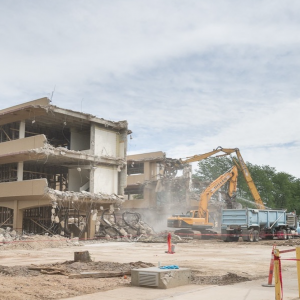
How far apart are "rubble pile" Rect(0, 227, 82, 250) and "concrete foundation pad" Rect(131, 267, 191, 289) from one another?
1773cm

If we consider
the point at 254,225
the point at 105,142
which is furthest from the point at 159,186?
the point at 254,225

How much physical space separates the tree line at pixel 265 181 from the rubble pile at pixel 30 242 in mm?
49049

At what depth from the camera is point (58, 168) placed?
4306 cm

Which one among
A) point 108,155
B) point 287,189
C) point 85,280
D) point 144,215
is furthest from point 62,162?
point 287,189

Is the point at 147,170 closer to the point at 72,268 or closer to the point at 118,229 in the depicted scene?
the point at 118,229

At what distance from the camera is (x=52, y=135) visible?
43.9 meters

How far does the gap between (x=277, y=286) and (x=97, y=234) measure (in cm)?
3124

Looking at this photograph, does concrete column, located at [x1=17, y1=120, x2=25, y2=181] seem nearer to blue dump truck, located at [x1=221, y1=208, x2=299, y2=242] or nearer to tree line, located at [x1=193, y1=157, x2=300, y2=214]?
blue dump truck, located at [x1=221, y1=208, x2=299, y2=242]

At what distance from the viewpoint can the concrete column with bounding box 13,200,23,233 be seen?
3580 centimetres

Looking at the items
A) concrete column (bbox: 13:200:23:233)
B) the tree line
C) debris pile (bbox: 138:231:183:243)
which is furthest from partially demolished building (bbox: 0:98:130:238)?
the tree line

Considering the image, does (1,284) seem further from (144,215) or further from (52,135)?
(144,215)

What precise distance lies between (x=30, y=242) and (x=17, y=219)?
820 cm

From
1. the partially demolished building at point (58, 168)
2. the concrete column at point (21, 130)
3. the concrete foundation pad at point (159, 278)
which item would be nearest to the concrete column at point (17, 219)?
the partially demolished building at point (58, 168)

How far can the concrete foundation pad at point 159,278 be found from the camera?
10891 mm
